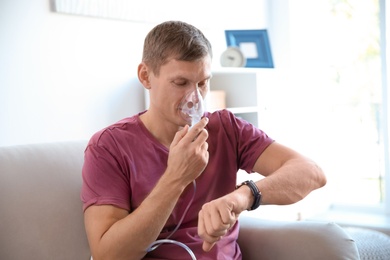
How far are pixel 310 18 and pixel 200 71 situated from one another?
2667 millimetres

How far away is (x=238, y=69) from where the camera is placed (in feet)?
9.02

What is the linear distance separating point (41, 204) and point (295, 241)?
28.9 inches

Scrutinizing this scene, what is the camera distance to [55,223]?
1.40m

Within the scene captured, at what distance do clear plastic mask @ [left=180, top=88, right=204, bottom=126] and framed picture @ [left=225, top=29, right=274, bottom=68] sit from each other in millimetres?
1827

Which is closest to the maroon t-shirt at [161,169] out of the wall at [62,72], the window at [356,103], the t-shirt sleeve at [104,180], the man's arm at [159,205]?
the t-shirt sleeve at [104,180]

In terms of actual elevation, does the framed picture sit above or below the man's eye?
above

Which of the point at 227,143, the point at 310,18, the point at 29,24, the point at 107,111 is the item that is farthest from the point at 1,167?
the point at 310,18

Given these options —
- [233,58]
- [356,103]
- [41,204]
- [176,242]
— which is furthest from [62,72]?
[356,103]

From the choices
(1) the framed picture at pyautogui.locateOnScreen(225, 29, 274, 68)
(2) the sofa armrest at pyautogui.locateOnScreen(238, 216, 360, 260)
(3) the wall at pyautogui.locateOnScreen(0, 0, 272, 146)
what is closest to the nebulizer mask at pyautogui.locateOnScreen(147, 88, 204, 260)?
(2) the sofa armrest at pyautogui.locateOnScreen(238, 216, 360, 260)

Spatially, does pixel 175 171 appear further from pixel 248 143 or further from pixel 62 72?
pixel 62 72

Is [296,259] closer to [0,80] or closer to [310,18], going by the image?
[0,80]

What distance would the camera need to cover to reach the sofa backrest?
1319mm

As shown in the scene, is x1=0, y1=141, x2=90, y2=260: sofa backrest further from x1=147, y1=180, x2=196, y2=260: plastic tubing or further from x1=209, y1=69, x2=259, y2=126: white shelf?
x1=209, y1=69, x2=259, y2=126: white shelf

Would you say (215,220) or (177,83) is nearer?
(215,220)
